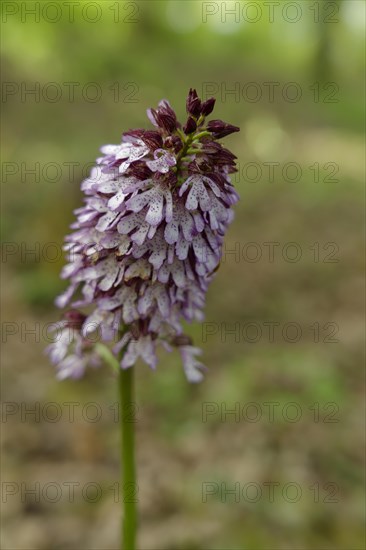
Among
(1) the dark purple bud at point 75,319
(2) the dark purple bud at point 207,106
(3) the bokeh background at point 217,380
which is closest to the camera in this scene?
(2) the dark purple bud at point 207,106

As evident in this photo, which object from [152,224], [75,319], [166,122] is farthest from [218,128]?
[75,319]

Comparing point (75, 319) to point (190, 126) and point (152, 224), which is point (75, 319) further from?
point (190, 126)

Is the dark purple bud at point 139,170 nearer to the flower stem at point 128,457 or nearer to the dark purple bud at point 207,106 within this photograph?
the dark purple bud at point 207,106

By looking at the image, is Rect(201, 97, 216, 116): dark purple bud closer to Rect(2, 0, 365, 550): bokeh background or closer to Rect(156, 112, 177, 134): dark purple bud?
Rect(156, 112, 177, 134): dark purple bud

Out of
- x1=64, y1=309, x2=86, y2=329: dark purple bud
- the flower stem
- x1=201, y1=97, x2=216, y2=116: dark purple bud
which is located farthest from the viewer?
x1=64, y1=309, x2=86, y2=329: dark purple bud

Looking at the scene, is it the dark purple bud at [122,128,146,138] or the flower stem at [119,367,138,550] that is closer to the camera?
the dark purple bud at [122,128,146,138]

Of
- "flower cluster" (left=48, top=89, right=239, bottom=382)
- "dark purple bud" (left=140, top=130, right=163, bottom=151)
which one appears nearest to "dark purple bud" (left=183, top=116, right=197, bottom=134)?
"flower cluster" (left=48, top=89, right=239, bottom=382)

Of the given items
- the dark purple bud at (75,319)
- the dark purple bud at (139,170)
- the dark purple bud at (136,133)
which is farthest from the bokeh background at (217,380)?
the dark purple bud at (136,133)
